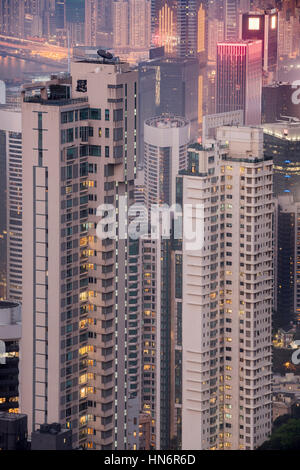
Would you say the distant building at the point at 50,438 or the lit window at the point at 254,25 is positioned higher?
the lit window at the point at 254,25

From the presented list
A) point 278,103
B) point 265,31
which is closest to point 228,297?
point 278,103

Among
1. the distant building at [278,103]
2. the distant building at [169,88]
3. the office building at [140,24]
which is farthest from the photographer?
the office building at [140,24]

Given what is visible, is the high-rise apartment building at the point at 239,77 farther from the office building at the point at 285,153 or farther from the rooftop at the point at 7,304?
the rooftop at the point at 7,304

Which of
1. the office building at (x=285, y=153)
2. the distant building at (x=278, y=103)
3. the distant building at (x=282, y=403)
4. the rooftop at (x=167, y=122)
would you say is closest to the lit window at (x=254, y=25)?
the distant building at (x=278, y=103)

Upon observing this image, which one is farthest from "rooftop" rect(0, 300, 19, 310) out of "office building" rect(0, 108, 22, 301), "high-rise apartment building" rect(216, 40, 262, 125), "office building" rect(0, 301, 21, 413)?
"high-rise apartment building" rect(216, 40, 262, 125)

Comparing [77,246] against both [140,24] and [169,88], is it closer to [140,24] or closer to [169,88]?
[169,88]

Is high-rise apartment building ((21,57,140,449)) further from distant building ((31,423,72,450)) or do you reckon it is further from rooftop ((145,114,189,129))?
rooftop ((145,114,189,129))

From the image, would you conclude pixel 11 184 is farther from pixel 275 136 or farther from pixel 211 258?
pixel 211 258
